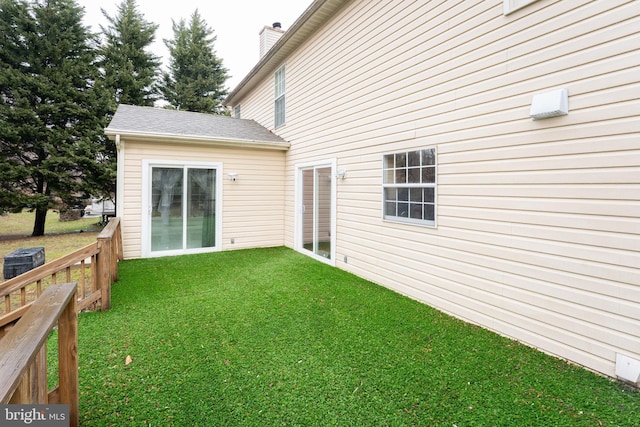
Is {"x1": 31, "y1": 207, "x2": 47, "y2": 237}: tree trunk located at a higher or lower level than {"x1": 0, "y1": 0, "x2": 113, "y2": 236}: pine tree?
lower

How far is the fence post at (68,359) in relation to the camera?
6.00ft

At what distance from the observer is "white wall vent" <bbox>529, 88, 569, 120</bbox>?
2584 millimetres

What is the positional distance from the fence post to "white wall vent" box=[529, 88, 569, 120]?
12.6 feet

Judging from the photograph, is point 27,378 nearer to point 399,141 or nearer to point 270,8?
point 399,141

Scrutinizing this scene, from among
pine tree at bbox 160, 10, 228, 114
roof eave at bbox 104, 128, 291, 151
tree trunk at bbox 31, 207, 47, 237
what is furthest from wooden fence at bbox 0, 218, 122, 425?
pine tree at bbox 160, 10, 228, 114

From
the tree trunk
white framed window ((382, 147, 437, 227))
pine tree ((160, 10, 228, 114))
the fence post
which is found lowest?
the fence post

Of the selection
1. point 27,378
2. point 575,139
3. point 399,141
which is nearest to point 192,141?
point 399,141

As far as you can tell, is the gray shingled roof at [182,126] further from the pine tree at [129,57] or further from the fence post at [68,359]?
the pine tree at [129,57]

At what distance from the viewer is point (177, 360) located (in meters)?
2.67

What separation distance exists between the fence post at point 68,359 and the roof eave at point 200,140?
5.16 m

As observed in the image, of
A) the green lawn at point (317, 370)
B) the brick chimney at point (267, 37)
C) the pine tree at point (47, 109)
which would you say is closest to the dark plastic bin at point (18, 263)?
the green lawn at point (317, 370)

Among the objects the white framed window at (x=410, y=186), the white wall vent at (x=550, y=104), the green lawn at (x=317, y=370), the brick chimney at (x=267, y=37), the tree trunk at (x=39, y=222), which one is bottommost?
the green lawn at (x=317, y=370)

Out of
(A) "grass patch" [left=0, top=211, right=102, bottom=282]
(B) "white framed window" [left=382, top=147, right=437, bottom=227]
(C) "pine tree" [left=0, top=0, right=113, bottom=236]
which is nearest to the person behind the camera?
(B) "white framed window" [left=382, top=147, right=437, bottom=227]

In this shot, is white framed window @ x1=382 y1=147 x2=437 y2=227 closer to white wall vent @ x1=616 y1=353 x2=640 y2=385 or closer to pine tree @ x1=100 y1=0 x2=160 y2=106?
white wall vent @ x1=616 y1=353 x2=640 y2=385
